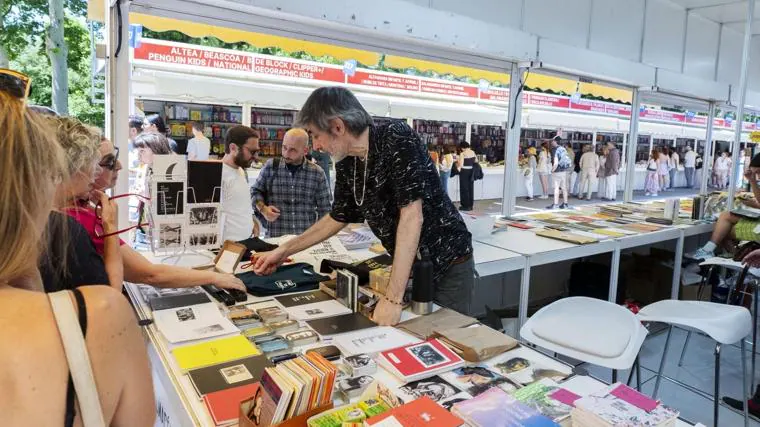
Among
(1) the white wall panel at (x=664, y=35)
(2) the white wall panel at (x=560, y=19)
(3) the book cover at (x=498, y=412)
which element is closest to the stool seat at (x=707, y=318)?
(3) the book cover at (x=498, y=412)

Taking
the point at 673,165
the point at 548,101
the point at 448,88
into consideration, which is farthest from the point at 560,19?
the point at 673,165

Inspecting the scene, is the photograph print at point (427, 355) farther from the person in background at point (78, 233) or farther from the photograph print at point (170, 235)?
the photograph print at point (170, 235)

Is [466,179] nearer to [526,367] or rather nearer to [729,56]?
[729,56]

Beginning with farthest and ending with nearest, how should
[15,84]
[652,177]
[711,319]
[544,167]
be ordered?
1. [652,177]
2. [544,167]
3. [711,319]
4. [15,84]

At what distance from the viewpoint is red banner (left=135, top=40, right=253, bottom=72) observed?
6.86m

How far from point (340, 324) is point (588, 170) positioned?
39.1ft

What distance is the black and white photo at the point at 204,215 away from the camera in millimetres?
2217

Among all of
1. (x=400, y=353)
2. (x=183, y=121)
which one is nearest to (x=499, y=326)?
(x=400, y=353)

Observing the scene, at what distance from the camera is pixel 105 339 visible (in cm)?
71

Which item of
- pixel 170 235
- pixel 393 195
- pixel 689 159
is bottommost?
pixel 170 235

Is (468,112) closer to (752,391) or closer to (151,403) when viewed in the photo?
(752,391)

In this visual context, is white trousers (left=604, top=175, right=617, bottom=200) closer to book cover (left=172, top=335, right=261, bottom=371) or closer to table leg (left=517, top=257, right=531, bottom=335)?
table leg (left=517, top=257, right=531, bottom=335)

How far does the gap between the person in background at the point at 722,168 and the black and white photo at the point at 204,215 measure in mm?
15650

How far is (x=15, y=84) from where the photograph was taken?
81 cm
